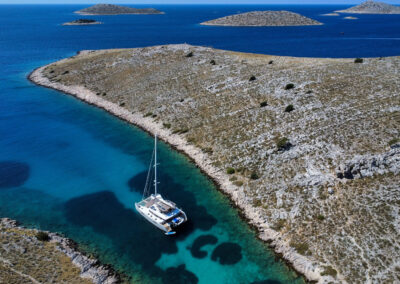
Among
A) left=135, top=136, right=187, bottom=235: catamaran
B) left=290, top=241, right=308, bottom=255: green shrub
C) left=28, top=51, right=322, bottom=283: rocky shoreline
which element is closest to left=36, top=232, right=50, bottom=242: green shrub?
left=135, top=136, right=187, bottom=235: catamaran

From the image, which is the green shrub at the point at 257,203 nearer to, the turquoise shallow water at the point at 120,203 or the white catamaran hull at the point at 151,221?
the turquoise shallow water at the point at 120,203

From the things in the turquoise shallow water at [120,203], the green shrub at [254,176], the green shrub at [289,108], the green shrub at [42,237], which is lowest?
the turquoise shallow water at [120,203]

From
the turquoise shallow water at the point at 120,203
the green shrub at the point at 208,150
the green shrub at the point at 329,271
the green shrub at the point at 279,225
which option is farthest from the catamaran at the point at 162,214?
the green shrub at the point at 329,271

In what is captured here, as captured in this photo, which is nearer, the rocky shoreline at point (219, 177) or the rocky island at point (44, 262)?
the rocky island at point (44, 262)

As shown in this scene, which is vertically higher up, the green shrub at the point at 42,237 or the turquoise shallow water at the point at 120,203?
the green shrub at the point at 42,237

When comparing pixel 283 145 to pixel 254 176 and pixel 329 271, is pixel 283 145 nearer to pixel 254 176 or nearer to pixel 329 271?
pixel 254 176

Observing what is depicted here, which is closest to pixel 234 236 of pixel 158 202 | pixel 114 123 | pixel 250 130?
pixel 158 202

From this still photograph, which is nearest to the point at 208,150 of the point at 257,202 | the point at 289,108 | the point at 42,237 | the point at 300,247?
→ the point at 257,202

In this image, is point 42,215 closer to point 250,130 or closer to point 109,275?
point 109,275
